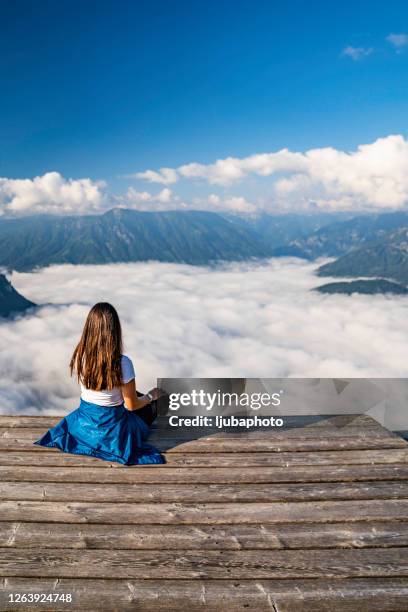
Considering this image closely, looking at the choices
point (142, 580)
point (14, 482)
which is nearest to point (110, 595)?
point (142, 580)

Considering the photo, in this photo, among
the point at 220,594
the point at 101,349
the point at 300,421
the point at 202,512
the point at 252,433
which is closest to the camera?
the point at 220,594

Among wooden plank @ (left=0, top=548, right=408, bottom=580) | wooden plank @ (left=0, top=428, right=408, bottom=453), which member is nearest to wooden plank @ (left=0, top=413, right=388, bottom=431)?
wooden plank @ (left=0, top=428, right=408, bottom=453)

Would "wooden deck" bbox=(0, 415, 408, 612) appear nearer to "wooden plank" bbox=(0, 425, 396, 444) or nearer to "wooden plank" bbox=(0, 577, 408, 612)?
"wooden plank" bbox=(0, 577, 408, 612)

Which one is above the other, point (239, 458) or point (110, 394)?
point (110, 394)

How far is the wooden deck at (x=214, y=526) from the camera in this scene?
4.63 meters

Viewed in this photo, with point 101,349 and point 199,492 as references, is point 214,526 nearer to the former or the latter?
point 199,492

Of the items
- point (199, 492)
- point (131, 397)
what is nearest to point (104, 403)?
point (131, 397)

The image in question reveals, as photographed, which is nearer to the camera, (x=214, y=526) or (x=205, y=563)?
(x=205, y=563)

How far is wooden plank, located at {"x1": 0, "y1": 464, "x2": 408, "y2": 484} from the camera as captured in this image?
6.78m

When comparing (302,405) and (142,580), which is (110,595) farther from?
(302,405)

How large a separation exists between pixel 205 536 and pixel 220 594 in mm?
929

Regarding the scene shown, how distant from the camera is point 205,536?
552cm

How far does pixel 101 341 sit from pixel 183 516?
2787mm

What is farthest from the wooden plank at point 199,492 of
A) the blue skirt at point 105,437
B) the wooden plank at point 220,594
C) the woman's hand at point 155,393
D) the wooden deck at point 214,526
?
the woman's hand at point 155,393
